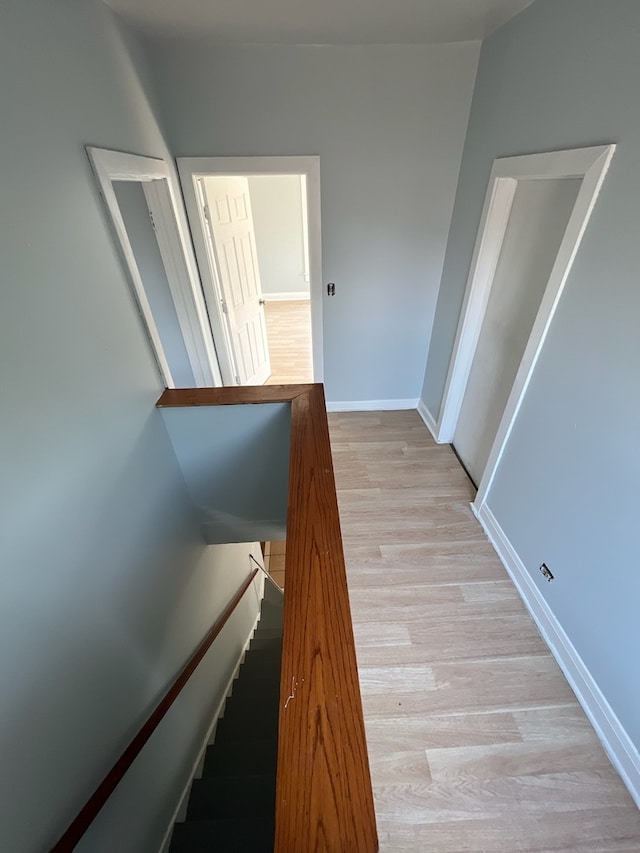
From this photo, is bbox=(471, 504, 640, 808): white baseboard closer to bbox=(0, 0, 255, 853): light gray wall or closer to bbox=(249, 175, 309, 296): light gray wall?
bbox=(0, 0, 255, 853): light gray wall

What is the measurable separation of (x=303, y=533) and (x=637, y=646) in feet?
3.97

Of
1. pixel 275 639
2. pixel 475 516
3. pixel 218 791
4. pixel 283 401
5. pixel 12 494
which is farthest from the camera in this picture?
pixel 275 639

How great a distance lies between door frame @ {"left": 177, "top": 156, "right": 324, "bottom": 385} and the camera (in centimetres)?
229

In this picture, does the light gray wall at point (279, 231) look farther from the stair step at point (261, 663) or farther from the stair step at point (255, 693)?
the stair step at point (255, 693)

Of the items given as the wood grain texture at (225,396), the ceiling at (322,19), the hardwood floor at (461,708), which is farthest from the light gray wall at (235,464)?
the ceiling at (322,19)

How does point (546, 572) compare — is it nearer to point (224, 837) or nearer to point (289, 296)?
point (224, 837)

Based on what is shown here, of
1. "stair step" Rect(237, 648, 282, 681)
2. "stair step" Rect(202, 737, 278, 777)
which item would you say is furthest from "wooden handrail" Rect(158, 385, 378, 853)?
"stair step" Rect(237, 648, 282, 681)

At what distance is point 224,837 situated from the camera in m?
1.57

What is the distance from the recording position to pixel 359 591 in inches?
75.9

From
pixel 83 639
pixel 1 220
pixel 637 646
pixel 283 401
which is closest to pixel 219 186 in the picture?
pixel 283 401

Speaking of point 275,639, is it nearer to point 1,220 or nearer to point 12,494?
point 12,494

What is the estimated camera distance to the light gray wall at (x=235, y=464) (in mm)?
A: 2102

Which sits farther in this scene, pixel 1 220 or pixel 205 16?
pixel 205 16

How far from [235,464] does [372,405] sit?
1.49m
